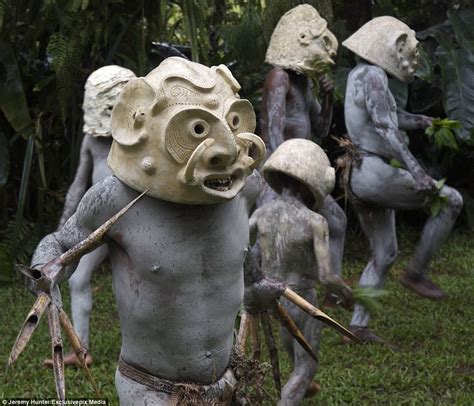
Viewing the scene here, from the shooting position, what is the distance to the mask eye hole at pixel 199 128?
2848mm

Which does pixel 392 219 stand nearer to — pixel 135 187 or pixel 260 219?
pixel 260 219

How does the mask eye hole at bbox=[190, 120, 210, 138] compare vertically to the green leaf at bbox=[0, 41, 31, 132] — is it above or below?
above

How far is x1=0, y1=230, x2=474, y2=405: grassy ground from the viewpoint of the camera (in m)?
5.54

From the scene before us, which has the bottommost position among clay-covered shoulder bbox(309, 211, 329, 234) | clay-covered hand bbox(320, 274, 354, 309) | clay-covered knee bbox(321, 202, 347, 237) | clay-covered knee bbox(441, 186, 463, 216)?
clay-covered knee bbox(441, 186, 463, 216)

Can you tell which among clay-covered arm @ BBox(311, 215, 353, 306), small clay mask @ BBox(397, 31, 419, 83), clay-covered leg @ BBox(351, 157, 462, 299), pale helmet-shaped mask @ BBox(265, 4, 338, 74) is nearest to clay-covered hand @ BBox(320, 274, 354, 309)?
clay-covered arm @ BBox(311, 215, 353, 306)

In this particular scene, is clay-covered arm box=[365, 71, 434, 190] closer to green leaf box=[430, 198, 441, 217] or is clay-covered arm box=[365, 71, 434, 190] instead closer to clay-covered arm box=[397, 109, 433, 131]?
green leaf box=[430, 198, 441, 217]

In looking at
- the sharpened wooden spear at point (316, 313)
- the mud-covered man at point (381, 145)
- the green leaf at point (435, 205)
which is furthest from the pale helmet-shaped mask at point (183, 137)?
the mud-covered man at point (381, 145)

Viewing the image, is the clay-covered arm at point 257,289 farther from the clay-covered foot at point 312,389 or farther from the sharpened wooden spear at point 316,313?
the clay-covered foot at point 312,389

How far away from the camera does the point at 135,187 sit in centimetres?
293

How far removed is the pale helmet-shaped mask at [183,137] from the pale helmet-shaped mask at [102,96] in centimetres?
234

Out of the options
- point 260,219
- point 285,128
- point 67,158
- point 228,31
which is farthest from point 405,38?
point 67,158

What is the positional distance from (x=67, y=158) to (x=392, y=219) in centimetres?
354

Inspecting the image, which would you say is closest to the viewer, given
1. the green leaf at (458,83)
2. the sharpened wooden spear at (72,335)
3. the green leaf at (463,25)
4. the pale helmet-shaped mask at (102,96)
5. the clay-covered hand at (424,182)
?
the sharpened wooden spear at (72,335)

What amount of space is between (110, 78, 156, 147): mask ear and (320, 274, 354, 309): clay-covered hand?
113cm
